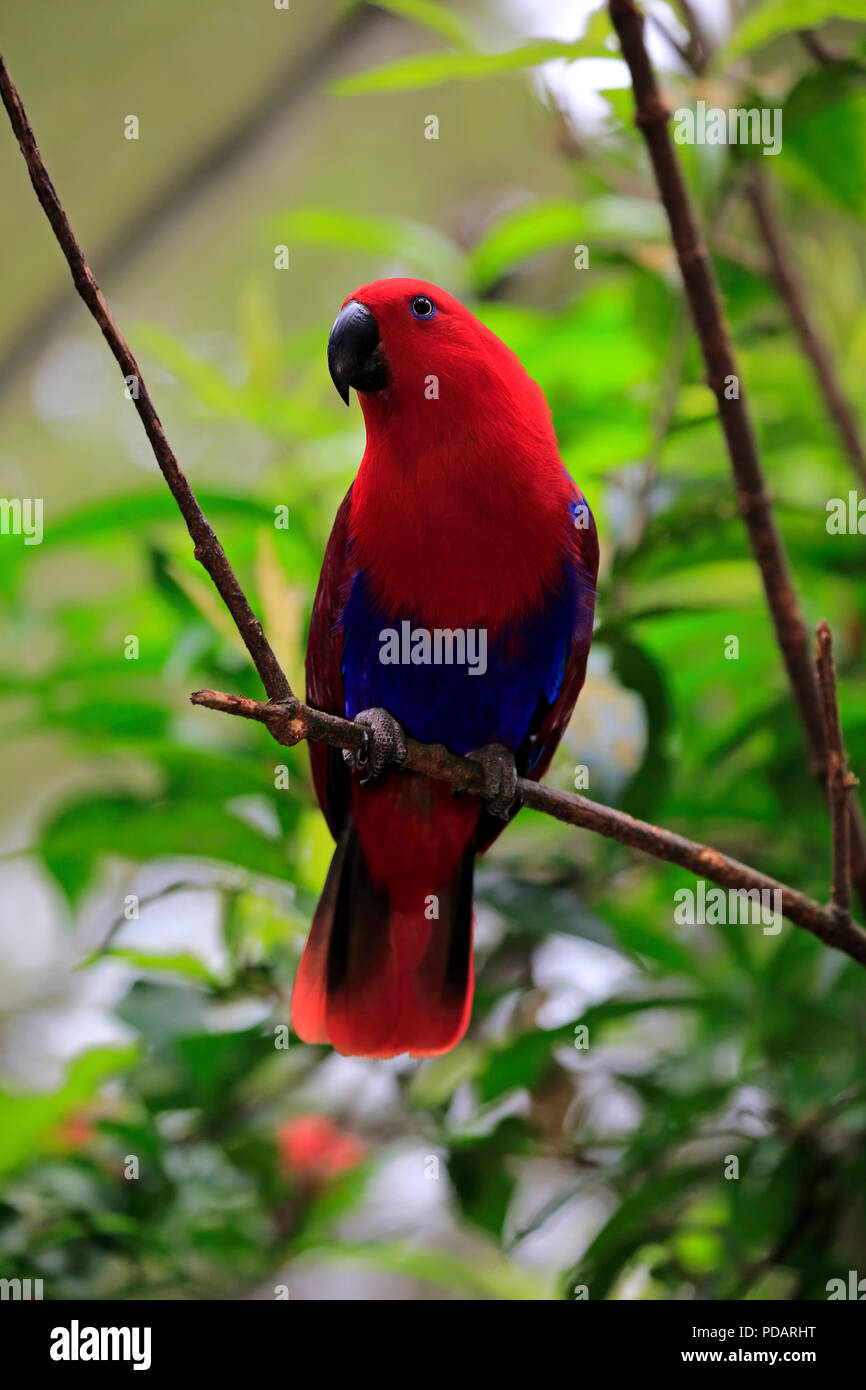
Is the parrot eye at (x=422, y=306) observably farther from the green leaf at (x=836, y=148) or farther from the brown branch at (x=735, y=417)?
the green leaf at (x=836, y=148)

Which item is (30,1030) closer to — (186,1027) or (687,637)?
(186,1027)

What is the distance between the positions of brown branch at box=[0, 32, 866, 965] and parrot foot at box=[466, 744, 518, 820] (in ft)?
0.09

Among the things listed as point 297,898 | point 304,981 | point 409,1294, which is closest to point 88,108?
point 297,898

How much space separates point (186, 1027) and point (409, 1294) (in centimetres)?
163

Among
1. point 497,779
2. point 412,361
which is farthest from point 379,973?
point 412,361

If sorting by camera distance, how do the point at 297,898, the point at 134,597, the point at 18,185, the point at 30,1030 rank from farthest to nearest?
1. the point at 30,1030
2. the point at 18,185
3. the point at 134,597
4. the point at 297,898

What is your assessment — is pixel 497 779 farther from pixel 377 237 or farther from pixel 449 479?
pixel 377 237

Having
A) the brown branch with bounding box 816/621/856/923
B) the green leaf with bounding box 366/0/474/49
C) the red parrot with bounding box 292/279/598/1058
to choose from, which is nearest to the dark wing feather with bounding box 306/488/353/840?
the red parrot with bounding box 292/279/598/1058

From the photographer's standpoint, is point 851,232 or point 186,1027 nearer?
point 186,1027

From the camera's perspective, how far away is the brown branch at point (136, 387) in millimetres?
763

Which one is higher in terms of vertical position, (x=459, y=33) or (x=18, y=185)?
(x=18, y=185)

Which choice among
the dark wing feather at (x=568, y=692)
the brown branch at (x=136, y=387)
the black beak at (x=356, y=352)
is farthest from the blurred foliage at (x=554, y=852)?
the brown branch at (x=136, y=387)

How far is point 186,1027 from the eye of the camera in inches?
60.5

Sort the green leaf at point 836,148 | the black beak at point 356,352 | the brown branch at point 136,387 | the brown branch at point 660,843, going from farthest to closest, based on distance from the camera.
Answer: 1. the green leaf at point 836,148
2. the black beak at point 356,352
3. the brown branch at point 660,843
4. the brown branch at point 136,387
